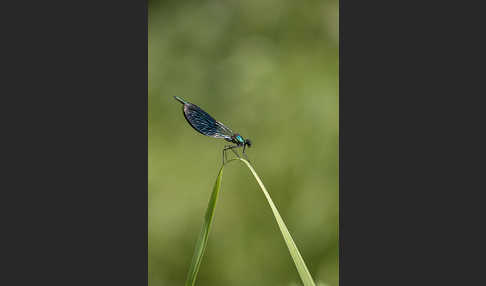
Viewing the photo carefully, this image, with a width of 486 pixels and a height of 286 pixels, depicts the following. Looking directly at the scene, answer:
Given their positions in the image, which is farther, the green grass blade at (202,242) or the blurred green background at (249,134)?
the blurred green background at (249,134)

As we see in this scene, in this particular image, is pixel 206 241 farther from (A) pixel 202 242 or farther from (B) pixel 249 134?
(B) pixel 249 134

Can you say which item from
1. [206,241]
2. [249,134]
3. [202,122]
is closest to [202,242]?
[206,241]

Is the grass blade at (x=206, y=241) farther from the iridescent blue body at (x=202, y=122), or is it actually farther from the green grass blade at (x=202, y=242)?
the iridescent blue body at (x=202, y=122)

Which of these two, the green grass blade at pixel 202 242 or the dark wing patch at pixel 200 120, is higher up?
the dark wing patch at pixel 200 120

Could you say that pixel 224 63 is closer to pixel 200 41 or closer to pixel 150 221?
pixel 200 41

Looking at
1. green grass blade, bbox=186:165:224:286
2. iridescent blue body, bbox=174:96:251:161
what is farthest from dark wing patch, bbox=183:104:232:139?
green grass blade, bbox=186:165:224:286

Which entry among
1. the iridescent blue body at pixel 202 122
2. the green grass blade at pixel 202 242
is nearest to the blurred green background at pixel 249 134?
the iridescent blue body at pixel 202 122

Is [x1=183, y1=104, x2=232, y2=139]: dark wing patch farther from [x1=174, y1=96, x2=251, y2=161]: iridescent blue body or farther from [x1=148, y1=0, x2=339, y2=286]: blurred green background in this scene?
[x1=148, y1=0, x2=339, y2=286]: blurred green background


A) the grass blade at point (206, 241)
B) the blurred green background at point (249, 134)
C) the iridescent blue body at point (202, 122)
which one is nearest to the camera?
the grass blade at point (206, 241)

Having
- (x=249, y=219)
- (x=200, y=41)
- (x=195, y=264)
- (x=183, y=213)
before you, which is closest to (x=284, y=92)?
(x=200, y=41)
